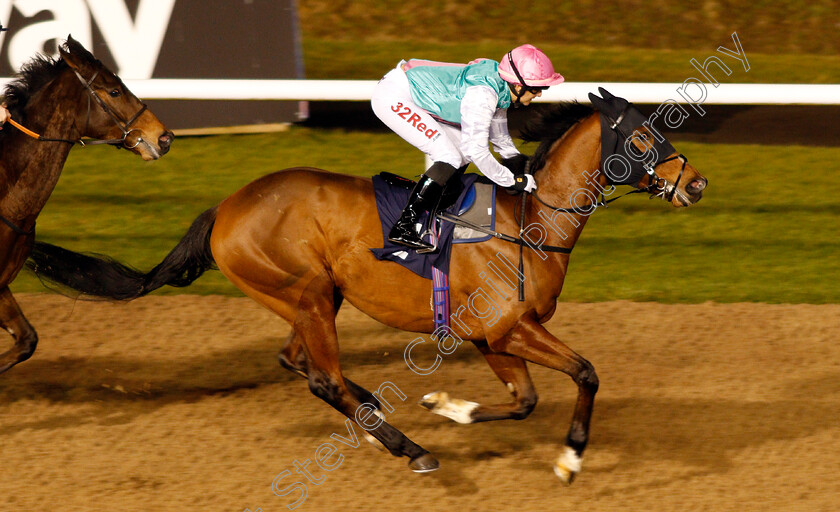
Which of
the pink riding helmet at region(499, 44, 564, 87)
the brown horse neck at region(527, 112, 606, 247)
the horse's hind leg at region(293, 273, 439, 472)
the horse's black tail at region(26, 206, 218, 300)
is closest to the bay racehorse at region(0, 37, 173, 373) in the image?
the horse's black tail at region(26, 206, 218, 300)

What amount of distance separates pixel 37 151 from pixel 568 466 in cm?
283

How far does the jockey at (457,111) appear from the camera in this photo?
4492 millimetres

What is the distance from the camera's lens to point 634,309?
6.66m

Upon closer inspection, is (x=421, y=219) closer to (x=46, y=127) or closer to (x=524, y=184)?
(x=524, y=184)

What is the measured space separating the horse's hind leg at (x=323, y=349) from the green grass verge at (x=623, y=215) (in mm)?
2459

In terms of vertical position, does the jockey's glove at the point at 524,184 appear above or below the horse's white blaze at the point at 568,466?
above

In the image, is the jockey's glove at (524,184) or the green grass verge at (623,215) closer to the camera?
the jockey's glove at (524,184)

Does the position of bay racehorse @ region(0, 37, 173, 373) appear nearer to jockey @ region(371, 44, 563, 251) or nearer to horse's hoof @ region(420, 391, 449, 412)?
jockey @ region(371, 44, 563, 251)

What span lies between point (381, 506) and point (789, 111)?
8.54m

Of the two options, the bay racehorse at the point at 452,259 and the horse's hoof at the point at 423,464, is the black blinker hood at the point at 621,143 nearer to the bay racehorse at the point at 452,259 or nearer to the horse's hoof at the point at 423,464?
the bay racehorse at the point at 452,259

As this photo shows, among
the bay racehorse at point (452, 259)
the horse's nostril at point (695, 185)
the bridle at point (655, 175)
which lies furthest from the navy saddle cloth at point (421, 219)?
the horse's nostril at point (695, 185)

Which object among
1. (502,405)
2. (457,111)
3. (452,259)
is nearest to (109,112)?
(457,111)

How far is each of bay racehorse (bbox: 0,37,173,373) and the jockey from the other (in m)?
1.28

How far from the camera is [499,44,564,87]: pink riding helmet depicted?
14.7 feet
